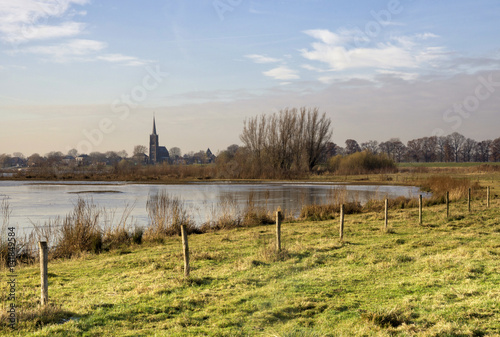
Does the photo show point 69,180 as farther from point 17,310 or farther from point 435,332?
point 435,332

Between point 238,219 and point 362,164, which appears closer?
point 238,219

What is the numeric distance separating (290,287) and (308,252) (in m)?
3.94

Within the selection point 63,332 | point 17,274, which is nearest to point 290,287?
point 63,332

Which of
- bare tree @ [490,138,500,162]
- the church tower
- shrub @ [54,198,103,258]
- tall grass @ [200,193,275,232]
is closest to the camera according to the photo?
shrub @ [54,198,103,258]

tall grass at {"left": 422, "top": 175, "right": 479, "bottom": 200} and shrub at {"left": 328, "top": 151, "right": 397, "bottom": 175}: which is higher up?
shrub at {"left": 328, "top": 151, "right": 397, "bottom": 175}

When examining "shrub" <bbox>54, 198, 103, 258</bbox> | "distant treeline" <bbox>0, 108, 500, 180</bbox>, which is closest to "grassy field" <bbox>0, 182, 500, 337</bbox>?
"shrub" <bbox>54, 198, 103, 258</bbox>

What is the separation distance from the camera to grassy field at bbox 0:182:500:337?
6.59 meters

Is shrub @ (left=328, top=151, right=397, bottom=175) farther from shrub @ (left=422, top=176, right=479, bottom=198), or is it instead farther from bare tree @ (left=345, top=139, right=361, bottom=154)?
bare tree @ (left=345, top=139, right=361, bottom=154)

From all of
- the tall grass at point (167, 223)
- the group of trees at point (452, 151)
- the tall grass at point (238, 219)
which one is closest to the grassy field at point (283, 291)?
the tall grass at point (167, 223)

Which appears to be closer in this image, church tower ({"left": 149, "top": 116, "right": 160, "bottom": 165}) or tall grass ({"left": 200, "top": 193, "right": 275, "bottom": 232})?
tall grass ({"left": 200, "top": 193, "right": 275, "bottom": 232})

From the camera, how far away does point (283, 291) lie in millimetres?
8562

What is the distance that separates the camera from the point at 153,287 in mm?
9078

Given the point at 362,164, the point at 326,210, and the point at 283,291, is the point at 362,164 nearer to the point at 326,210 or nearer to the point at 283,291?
the point at 326,210

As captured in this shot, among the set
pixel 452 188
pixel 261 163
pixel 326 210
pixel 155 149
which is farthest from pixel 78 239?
pixel 155 149
